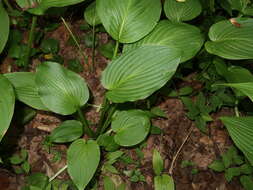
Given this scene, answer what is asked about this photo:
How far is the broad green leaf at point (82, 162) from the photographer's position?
128 cm

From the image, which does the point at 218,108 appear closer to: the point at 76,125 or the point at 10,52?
the point at 76,125

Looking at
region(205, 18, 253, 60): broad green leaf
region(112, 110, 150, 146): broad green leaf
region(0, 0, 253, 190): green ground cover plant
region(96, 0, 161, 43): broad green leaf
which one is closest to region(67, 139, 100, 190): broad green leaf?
region(0, 0, 253, 190): green ground cover plant

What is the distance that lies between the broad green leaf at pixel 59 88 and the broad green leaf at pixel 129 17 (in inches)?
11.4

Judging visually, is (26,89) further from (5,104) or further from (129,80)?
(129,80)

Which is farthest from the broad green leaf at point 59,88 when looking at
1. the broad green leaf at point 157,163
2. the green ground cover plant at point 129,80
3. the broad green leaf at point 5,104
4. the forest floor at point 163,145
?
the broad green leaf at point 157,163

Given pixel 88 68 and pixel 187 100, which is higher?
pixel 88 68

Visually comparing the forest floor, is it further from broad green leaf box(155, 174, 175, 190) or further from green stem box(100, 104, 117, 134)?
green stem box(100, 104, 117, 134)

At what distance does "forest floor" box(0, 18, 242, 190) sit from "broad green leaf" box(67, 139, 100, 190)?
27 centimetres

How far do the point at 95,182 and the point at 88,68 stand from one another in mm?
711

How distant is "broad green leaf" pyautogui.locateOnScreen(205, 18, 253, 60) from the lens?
131cm

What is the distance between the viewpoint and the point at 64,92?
52.5 inches

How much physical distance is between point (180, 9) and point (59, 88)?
0.74m

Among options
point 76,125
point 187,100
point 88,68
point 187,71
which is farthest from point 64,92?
point 187,71

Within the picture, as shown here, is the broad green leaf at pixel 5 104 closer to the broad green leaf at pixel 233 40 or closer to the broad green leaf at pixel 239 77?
the broad green leaf at pixel 233 40
